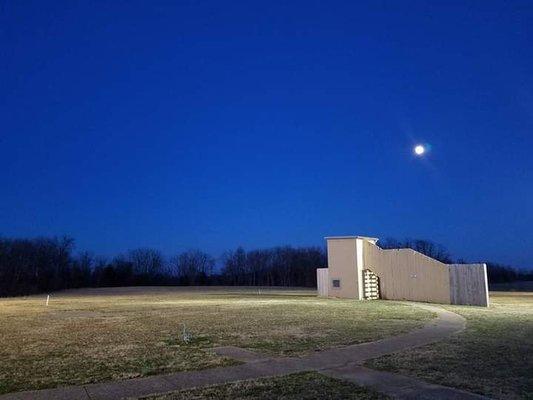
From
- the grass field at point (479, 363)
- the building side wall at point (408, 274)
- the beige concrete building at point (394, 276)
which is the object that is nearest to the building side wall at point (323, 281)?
the beige concrete building at point (394, 276)

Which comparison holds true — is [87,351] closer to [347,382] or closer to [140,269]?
[347,382]

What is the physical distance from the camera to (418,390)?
8.12 meters

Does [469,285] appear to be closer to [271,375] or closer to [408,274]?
[408,274]

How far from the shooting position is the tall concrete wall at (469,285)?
28636 millimetres

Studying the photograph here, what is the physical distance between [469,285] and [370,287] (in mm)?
8467

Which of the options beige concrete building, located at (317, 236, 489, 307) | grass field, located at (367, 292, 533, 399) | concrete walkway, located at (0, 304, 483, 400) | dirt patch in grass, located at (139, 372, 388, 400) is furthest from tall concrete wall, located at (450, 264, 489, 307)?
dirt patch in grass, located at (139, 372, 388, 400)

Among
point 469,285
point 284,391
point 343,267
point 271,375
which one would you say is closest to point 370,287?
point 343,267

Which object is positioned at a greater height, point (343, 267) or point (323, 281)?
point (343, 267)

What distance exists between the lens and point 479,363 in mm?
10406

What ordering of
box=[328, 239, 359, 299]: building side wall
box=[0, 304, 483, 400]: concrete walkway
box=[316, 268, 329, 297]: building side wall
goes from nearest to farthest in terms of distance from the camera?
box=[0, 304, 483, 400]: concrete walkway, box=[328, 239, 359, 299]: building side wall, box=[316, 268, 329, 297]: building side wall

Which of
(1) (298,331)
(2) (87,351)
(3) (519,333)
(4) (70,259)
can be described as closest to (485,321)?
(3) (519,333)

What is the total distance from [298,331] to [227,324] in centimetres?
372

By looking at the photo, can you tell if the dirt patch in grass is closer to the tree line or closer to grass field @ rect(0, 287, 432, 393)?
grass field @ rect(0, 287, 432, 393)

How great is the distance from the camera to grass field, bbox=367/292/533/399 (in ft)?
27.7
